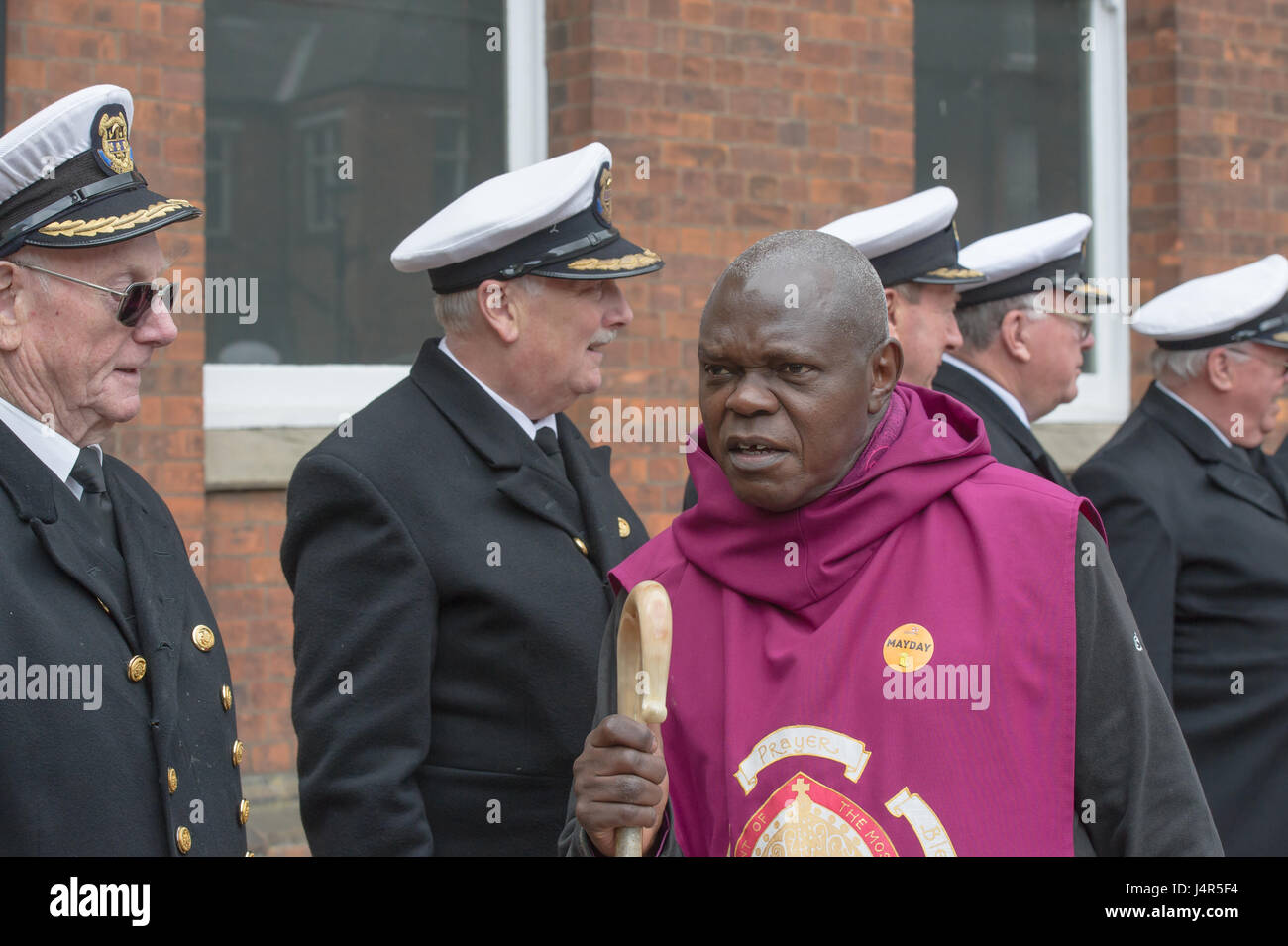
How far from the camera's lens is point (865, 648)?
87.6 inches

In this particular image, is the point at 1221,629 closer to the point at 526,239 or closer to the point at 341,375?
the point at 526,239

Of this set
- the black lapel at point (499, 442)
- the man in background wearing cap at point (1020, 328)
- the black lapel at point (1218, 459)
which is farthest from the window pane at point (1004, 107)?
the black lapel at point (499, 442)

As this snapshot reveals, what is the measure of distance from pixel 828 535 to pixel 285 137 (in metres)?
3.99

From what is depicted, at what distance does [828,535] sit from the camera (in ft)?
7.57

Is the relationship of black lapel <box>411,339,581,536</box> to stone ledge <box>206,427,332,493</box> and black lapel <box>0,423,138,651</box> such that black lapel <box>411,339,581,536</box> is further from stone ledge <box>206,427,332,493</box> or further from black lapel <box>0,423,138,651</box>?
stone ledge <box>206,427,332,493</box>

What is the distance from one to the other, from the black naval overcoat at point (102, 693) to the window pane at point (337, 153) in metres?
3.01

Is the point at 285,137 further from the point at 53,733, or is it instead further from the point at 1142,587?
the point at 53,733

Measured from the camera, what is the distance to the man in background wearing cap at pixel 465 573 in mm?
2887

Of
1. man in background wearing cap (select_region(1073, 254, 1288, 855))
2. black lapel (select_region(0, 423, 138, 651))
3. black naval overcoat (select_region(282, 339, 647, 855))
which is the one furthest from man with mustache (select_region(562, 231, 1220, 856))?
man in background wearing cap (select_region(1073, 254, 1288, 855))

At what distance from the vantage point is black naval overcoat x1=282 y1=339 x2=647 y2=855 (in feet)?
9.44

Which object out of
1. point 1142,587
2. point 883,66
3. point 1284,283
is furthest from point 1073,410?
point 1142,587

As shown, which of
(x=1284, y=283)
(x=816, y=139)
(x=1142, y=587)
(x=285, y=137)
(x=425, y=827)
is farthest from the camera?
(x=816, y=139)

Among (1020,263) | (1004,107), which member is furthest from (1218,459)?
(1004,107)

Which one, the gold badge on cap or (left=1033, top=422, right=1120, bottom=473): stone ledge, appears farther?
(left=1033, top=422, right=1120, bottom=473): stone ledge
